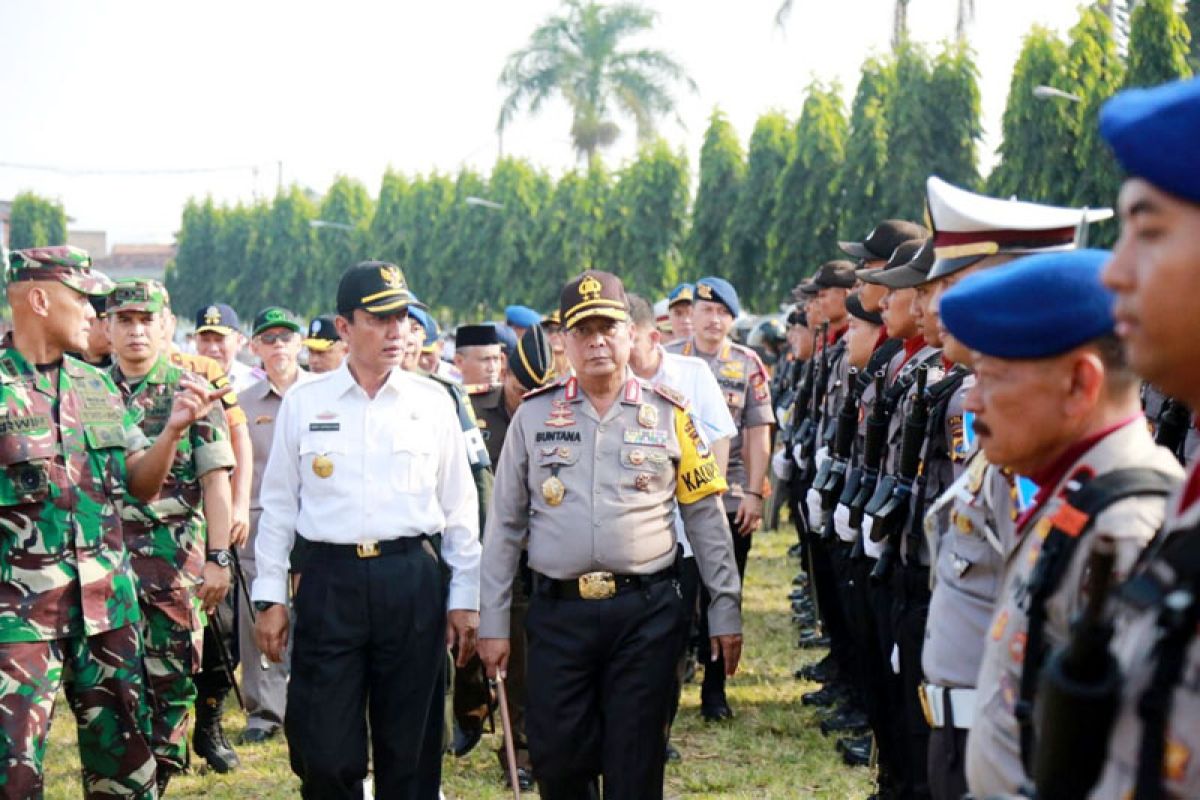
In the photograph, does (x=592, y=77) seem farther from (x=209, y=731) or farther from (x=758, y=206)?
(x=209, y=731)

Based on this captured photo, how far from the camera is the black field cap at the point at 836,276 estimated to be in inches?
343

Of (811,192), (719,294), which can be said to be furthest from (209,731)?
(811,192)

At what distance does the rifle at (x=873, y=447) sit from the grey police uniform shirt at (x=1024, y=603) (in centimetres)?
287

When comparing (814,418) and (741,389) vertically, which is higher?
(741,389)

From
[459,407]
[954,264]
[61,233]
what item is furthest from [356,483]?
[61,233]

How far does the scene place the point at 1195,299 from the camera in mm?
1911

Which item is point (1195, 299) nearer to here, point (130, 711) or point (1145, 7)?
point (130, 711)

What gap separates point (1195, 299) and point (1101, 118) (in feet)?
1.07

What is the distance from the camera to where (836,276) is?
28.8 ft

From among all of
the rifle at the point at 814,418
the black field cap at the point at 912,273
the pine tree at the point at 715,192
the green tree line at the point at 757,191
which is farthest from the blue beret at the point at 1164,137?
the pine tree at the point at 715,192

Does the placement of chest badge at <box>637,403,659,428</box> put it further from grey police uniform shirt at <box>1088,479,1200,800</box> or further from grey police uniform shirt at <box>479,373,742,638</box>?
grey police uniform shirt at <box>1088,479,1200,800</box>

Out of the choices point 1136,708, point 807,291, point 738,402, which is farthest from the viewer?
point 807,291

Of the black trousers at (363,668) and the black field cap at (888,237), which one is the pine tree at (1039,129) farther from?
the black trousers at (363,668)

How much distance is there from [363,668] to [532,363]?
2323 mm
